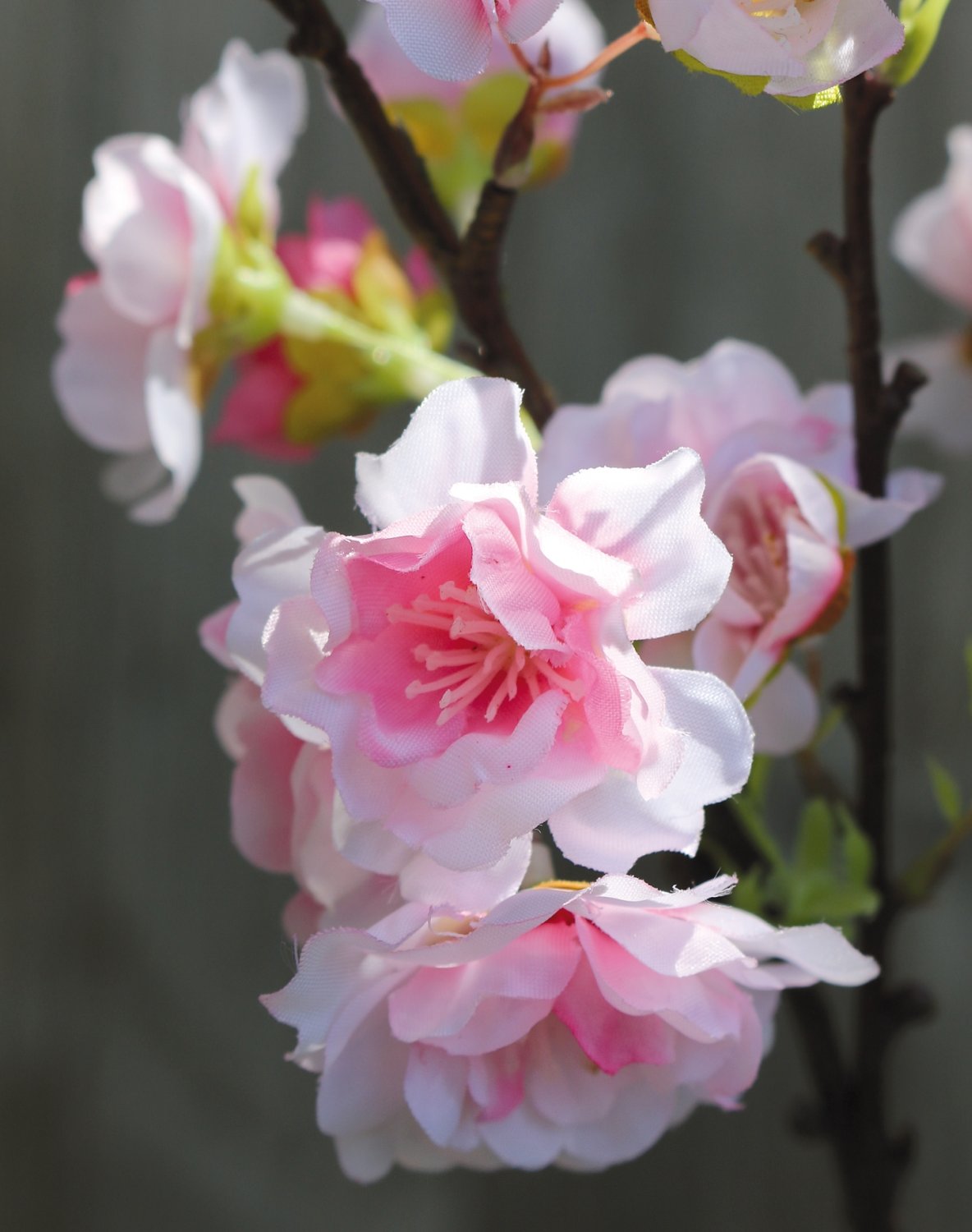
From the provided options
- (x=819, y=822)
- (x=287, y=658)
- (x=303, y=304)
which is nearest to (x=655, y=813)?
(x=287, y=658)

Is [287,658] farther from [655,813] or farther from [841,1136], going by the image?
[841,1136]

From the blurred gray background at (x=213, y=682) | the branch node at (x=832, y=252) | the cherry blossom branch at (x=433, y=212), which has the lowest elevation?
the blurred gray background at (x=213, y=682)

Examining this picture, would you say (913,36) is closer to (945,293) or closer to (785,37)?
(785,37)

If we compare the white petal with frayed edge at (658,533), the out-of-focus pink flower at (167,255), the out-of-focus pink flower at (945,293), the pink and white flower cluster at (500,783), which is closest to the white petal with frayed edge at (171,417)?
the out-of-focus pink flower at (167,255)

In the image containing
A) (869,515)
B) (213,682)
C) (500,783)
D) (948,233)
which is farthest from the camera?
(213,682)

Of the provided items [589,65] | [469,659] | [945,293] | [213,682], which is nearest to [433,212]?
[589,65]

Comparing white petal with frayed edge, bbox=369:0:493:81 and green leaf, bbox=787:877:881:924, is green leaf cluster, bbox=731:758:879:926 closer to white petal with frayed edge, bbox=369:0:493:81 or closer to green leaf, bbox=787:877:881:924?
green leaf, bbox=787:877:881:924

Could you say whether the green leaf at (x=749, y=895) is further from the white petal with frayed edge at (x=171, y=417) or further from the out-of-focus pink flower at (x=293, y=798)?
the white petal with frayed edge at (x=171, y=417)

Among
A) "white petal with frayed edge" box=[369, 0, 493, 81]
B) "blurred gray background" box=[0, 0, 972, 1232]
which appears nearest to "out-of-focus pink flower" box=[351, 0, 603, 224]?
"white petal with frayed edge" box=[369, 0, 493, 81]
